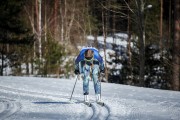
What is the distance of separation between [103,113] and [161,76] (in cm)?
1768

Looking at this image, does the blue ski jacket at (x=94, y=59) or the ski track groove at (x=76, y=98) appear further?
the blue ski jacket at (x=94, y=59)

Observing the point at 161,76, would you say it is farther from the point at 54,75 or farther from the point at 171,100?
the point at 171,100

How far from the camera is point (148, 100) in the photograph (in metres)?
10.8

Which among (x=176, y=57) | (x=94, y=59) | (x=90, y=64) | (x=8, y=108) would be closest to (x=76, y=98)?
(x=90, y=64)

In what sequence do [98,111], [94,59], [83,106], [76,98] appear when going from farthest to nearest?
[76,98], [94,59], [83,106], [98,111]

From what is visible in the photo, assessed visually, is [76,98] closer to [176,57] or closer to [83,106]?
[83,106]

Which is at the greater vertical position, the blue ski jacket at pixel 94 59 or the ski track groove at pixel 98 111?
the blue ski jacket at pixel 94 59

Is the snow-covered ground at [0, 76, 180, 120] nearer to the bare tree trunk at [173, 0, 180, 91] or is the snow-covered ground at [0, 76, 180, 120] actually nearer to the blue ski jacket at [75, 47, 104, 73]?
the blue ski jacket at [75, 47, 104, 73]

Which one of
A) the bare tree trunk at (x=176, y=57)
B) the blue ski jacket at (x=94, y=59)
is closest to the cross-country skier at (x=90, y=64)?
the blue ski jacket at (x=94, y=59)

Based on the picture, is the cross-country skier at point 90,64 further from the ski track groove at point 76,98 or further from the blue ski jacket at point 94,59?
the ski track groove at point 76,98

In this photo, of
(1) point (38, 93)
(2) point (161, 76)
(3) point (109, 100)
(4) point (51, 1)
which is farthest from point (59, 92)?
(4) point (51, 1)

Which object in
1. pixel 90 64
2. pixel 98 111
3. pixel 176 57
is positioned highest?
pixel 176 57

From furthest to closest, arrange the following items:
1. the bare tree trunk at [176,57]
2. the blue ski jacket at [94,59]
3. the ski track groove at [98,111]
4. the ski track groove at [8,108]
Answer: the bare tree trunk at [176,57]
the blue ski jacket at [94,59]
the ski track groove at [8,108]
the ski track groove at [98,111]

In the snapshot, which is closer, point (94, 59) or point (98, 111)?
point (98, 111)
